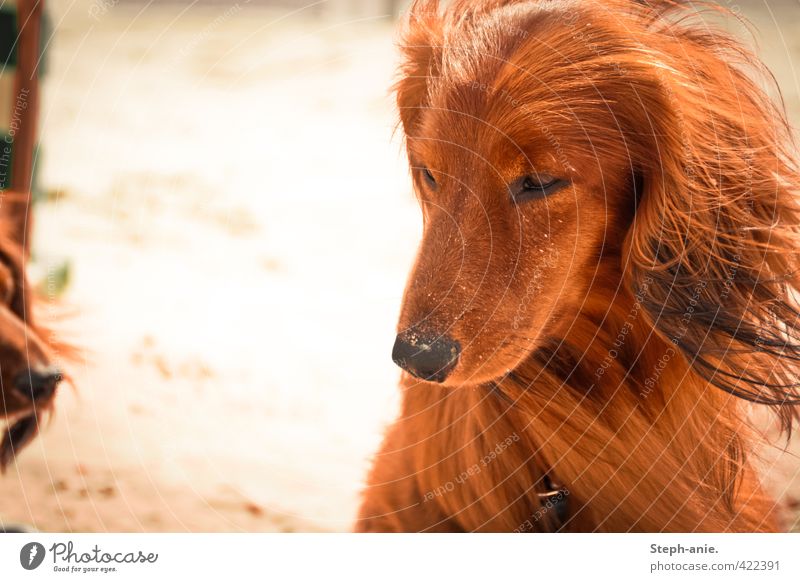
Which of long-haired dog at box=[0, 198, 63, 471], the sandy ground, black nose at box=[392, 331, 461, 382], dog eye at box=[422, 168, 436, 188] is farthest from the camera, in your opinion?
the sandy ground

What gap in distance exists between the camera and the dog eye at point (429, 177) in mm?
1653

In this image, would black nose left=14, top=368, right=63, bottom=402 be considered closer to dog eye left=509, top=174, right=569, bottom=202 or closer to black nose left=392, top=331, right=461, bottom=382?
black nose left=392, top=331, right=461, bottom=382

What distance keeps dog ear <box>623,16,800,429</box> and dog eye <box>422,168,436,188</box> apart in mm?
407

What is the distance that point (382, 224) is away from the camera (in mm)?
3143

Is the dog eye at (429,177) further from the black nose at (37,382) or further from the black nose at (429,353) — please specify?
the black nose at (37,382)

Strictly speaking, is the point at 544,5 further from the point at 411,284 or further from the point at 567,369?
the point at 567,369

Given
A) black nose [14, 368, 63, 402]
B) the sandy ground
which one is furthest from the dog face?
black nose [14, 368, 63, 402]

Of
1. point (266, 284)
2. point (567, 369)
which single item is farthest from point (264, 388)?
point (567, 369)

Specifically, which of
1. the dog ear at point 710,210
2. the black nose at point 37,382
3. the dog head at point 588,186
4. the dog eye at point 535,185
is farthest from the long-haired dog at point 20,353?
the dog ear at point 710,210

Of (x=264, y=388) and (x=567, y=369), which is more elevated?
(x=567, y=369)

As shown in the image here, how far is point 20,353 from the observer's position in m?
1.92

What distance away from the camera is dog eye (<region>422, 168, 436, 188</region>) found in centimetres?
165

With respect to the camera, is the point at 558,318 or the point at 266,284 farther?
the point at 266,284
